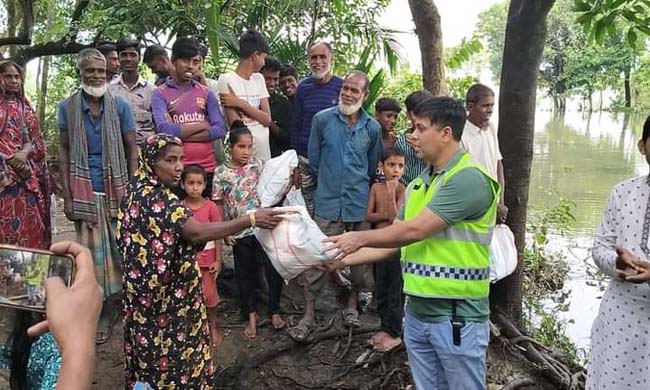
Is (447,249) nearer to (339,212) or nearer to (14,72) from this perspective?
(339,212)

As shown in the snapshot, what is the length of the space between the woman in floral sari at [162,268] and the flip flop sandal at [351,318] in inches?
59.4

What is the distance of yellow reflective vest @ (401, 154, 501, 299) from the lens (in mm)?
2412

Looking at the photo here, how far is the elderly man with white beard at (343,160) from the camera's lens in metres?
4.00

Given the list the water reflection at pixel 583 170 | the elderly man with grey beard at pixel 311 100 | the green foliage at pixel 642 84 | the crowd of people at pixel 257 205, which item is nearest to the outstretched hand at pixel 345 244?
the crowd of people at pixel 257 205

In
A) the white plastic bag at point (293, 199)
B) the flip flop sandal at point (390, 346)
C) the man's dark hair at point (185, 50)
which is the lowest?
the flip flop sandal at point (390, 346)

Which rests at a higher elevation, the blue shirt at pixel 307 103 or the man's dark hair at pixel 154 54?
the man's dark hair at pixel 154 54

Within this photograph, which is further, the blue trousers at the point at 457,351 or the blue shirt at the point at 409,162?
the blue shirt at the point at 409,162

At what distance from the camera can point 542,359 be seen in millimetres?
4023

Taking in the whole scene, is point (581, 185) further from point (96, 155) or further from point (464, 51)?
point (96, 155)

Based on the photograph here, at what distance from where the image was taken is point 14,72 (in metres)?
3.96

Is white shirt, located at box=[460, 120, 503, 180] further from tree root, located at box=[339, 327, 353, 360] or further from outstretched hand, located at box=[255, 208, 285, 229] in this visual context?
outstretched hand, located at box=[255, 208, 285, 229]

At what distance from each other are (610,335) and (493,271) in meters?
1.11

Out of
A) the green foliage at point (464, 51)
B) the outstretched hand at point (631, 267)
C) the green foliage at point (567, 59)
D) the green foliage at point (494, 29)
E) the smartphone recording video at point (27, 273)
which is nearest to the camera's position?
the smartphone recording video at point (27, 273)

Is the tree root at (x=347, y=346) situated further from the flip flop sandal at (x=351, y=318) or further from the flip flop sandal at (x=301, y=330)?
the flip flop sandal at (x=301, y=330)
